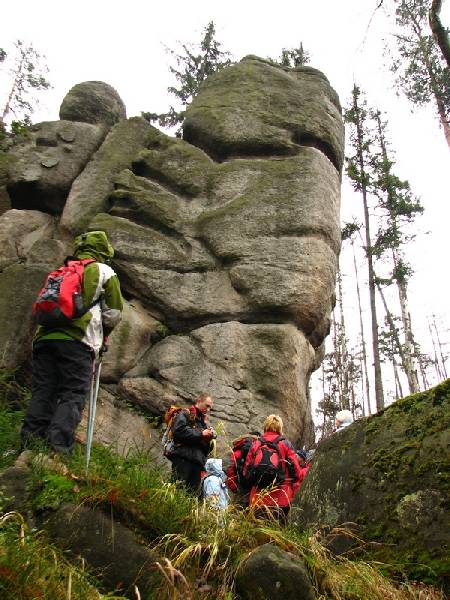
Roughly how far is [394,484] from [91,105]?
13.0m

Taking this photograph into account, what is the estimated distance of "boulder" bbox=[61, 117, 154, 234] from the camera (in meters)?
11.6

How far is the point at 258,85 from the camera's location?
555 inches

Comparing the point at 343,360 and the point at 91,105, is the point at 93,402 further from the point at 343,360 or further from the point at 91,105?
Result: the point at 343,360

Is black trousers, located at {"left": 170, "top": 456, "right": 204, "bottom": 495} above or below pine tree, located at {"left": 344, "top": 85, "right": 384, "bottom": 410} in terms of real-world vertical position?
below

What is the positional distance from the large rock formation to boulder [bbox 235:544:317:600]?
5542mm

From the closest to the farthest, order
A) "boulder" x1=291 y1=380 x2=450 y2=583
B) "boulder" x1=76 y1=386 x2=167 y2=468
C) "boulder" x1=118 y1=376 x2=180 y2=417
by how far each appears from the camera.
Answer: "boulder" x1=291 y1=380 x2=450 y2=583, "boulder" x1=76 y1=386 x2=167 y2=468, "boulder" x1=118 y1=376 x2=180 y2=417

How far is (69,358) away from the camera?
5.37m

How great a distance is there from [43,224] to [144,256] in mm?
2706

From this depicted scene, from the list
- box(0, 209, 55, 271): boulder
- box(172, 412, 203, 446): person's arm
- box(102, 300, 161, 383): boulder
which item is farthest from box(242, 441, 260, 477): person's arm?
box(0, 209, 55, 271): boulder

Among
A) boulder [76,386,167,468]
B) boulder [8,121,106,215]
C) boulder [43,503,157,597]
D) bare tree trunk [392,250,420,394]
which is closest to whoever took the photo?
boulder [43,503,157,597]

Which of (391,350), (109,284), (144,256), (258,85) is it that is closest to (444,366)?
(391,350)

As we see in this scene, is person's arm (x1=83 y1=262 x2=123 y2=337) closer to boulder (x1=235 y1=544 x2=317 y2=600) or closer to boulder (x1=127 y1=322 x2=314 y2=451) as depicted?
boulder (x1=235 y1=544 x2=317 y2=600)

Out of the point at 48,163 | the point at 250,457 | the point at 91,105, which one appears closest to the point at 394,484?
the point at 250,457

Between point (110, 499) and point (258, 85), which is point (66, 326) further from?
point (258, 85)
